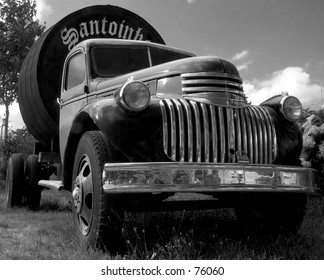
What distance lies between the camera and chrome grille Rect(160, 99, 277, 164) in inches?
112

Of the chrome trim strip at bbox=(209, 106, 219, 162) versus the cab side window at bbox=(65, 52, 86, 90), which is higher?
the cab side window at bbox=(65, 52, 86, 90)

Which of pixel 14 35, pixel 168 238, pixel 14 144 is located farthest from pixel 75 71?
pixel 14 35

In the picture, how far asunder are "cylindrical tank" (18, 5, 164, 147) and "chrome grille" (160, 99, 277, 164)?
2778 millimetres

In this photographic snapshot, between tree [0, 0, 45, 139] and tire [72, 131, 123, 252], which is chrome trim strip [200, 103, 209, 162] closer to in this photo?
tire [72, 131, 123, 252]

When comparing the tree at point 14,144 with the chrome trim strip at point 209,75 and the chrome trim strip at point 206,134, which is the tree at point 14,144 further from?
the chrome trim strip at point 206,134

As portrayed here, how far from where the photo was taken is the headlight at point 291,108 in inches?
135

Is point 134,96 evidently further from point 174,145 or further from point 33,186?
point 33,186

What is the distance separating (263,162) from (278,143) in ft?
Answer: 0.81

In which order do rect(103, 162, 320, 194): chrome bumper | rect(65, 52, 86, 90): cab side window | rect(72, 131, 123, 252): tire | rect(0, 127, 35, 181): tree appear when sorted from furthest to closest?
rect(0, 127, 35, 181): tree → rect(65, 52, 86, 90): cab side window → rect(72, 131, 123, 252): tire → rect(103, 162, 320, 194): chrome bumper

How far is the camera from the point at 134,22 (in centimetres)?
569

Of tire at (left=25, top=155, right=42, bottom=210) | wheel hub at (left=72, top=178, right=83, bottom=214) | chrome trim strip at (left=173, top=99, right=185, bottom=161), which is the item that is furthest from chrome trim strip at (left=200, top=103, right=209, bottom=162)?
tire at (left=25, top=155, right=42, bottom=210)

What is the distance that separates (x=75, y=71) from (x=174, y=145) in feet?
7.09

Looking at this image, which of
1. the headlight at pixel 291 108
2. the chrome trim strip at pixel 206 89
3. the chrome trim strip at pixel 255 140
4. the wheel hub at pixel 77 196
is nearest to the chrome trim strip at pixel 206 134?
the chrome trim strip at pixel 206 89
